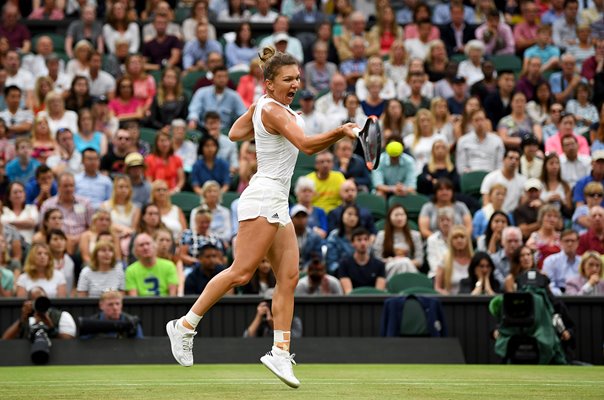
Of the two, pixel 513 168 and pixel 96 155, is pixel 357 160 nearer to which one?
pixel 513 168

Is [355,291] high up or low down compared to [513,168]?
down

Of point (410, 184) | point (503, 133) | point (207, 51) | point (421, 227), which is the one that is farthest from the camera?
point (207, 51)

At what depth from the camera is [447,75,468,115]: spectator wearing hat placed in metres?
16.8

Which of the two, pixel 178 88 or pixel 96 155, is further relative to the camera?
pixel 178 88

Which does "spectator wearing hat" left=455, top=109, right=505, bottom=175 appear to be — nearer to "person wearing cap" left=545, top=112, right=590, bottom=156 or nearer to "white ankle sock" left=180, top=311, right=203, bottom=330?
"person wearing cap" left=545, top=112, right=590, bottom=156

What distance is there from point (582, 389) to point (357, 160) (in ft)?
26.8

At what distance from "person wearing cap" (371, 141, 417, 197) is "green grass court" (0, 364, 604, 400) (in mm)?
4717

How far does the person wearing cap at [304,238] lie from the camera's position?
13.3m

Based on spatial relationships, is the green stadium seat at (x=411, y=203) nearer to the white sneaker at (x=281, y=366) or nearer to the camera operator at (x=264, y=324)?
the camera operator at (x=264, y=324)

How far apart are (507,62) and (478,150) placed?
10.9ft

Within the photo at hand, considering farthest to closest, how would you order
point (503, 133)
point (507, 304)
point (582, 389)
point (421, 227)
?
point (503, 133)
point (421, 227)
point (507, 304)
point (582, 389)

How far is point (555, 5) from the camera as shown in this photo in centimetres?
1920

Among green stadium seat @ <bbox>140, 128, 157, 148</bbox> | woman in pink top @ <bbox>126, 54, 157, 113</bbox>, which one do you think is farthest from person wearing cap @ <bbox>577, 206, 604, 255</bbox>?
woman in pink top @ <bbox>126, 54, 157, 113</bbox>

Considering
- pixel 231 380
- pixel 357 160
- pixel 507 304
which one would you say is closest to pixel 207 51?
pixel 357 160
